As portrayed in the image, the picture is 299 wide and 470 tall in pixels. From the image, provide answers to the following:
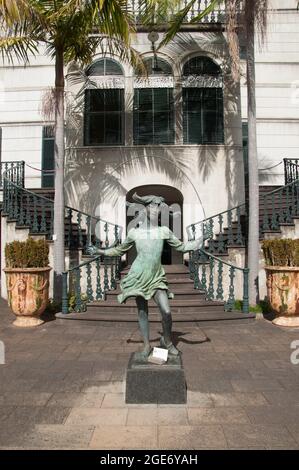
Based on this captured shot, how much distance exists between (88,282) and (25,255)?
162 cm

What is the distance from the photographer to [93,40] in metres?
9.86

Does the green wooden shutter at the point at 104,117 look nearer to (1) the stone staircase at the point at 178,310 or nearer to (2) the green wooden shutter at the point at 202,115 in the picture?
(2) the green wooden shutter at the point at 202,115

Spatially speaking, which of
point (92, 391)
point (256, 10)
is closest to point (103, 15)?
point (256, 10)

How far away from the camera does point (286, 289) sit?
794 centimetres

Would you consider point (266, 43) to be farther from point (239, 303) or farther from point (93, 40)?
point (239, 303)

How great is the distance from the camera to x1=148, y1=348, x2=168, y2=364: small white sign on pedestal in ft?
14.5

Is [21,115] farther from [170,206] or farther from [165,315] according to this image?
[165,315]

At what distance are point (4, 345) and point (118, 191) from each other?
20.6 ft

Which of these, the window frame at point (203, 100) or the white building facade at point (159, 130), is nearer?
the white building facade at point (159, 130)

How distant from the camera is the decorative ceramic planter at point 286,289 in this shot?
312 inches

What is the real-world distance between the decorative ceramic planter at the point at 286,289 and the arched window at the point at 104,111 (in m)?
6.53

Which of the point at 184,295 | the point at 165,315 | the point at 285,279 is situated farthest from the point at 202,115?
the point at 165,315

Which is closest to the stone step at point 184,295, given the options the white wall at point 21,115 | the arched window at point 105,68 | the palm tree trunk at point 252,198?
the palm tree trunk at point 252,198
